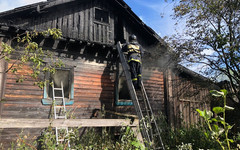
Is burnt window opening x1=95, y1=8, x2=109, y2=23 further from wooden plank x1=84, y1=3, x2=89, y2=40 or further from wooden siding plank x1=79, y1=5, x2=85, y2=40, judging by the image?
wooden siding plank x1=79, y1=5, x2=85, y2=40

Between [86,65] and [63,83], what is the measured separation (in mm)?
1278

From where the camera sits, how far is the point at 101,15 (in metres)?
9.33

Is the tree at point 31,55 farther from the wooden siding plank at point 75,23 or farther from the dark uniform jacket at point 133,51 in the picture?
the dark uniform jacket at point 133,51

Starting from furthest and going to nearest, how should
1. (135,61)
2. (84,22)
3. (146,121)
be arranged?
(84,22) → (135,61) → (146,121)

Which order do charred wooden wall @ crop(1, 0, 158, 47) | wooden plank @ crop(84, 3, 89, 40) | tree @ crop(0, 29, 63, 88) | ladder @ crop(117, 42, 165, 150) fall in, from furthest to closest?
wooden plank @ crop(84, 3, 89, 40) → charred wooden wall @ crop(1, 0, 158, 47) → tree @ crop(0, 29, 63, 88) → ladder @ crop(117, 42, 165, 150)

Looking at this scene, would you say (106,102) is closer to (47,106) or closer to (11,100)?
(47,106)

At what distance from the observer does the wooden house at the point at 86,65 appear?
6434 millimetres

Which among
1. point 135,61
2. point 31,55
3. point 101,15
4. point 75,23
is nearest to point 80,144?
point 31,55

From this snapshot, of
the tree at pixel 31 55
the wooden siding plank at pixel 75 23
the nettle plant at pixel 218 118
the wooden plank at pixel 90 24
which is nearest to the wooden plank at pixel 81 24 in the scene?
the wooden siding plank at pixel 75 23

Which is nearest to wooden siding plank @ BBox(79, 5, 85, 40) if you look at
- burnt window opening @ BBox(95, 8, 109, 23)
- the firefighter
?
burnt window opening @ BBox(95, 8, 109, 23)

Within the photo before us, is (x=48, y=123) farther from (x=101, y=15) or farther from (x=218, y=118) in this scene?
(x=101, y=15)

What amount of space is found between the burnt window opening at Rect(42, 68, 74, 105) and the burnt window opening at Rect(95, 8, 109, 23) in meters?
3.35

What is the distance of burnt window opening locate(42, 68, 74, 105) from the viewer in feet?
22.7

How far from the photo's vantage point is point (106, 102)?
319 inches
